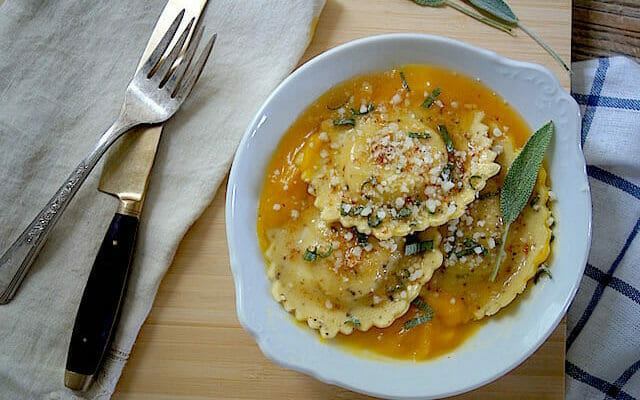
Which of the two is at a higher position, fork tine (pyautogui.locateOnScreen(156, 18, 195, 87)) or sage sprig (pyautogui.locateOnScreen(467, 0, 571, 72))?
fork tine (pyautogui.locateOnScreen(156, 18, 195, 87))

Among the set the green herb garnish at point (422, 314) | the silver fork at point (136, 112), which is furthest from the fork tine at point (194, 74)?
the green herb garnish at point (422, 314)

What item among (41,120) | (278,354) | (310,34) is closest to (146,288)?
(278,354)

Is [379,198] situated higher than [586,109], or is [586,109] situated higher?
[379,198]

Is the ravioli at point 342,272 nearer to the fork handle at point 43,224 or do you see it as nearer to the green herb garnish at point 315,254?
the green herb garnish at point 315,254

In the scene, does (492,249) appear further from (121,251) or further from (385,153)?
(121,251)

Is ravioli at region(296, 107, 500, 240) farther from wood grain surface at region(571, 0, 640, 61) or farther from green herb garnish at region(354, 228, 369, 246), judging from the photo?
wood grain surface at region(571, 0, 640, 61)

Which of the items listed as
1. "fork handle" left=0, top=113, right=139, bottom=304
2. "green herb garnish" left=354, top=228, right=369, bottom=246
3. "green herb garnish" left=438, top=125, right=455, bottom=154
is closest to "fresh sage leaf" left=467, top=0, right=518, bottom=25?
"green herb garnish" left=438, top=125, right=455, bottom=154
